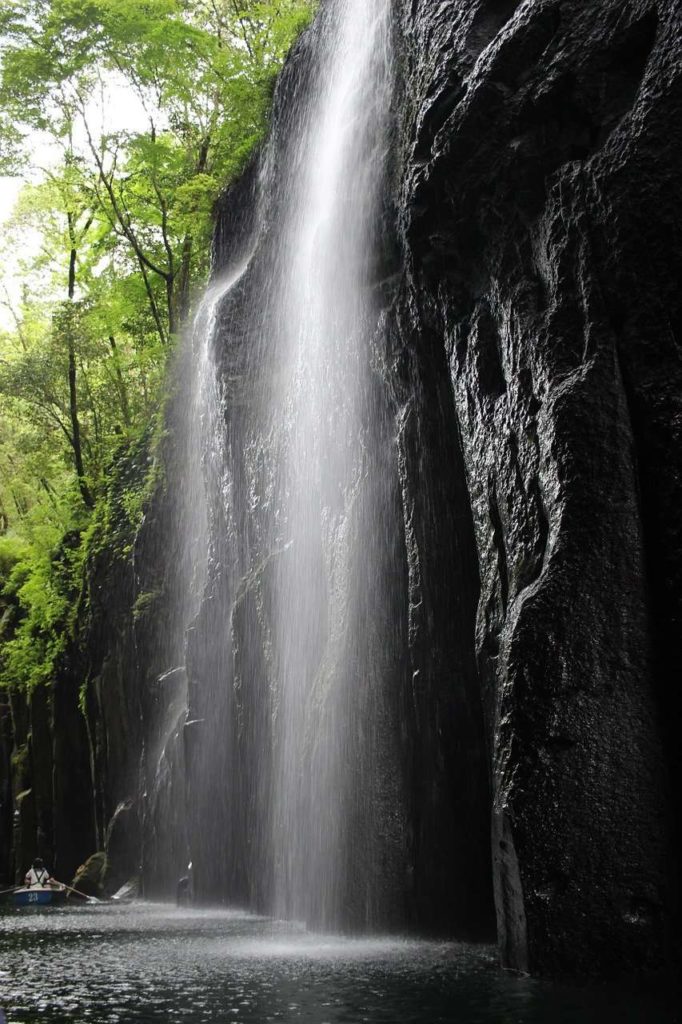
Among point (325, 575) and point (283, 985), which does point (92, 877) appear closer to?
point (325, 575)

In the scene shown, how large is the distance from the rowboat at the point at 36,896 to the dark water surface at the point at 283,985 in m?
10.0

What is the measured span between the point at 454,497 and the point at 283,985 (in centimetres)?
477

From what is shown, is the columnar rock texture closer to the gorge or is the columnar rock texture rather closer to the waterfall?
the gorge

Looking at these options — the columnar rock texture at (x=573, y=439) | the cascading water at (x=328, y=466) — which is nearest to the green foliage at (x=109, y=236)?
the cascading water at (x=328, y=466)

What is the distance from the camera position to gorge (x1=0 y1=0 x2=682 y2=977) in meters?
6.17

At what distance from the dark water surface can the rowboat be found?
10030 mm

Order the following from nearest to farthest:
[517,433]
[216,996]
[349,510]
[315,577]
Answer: [216,996]
[517,433]
[349,510]
[315,577]

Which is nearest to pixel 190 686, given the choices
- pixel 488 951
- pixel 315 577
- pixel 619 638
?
pixel 315 577

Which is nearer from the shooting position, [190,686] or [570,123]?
[570,123]

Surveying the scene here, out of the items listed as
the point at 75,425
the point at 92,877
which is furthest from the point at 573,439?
the point at 75,425

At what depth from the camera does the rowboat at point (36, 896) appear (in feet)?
65.1

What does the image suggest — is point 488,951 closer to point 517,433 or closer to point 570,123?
point 517,433

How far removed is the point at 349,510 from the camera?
37.7ft

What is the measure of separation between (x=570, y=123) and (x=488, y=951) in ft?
21.5
